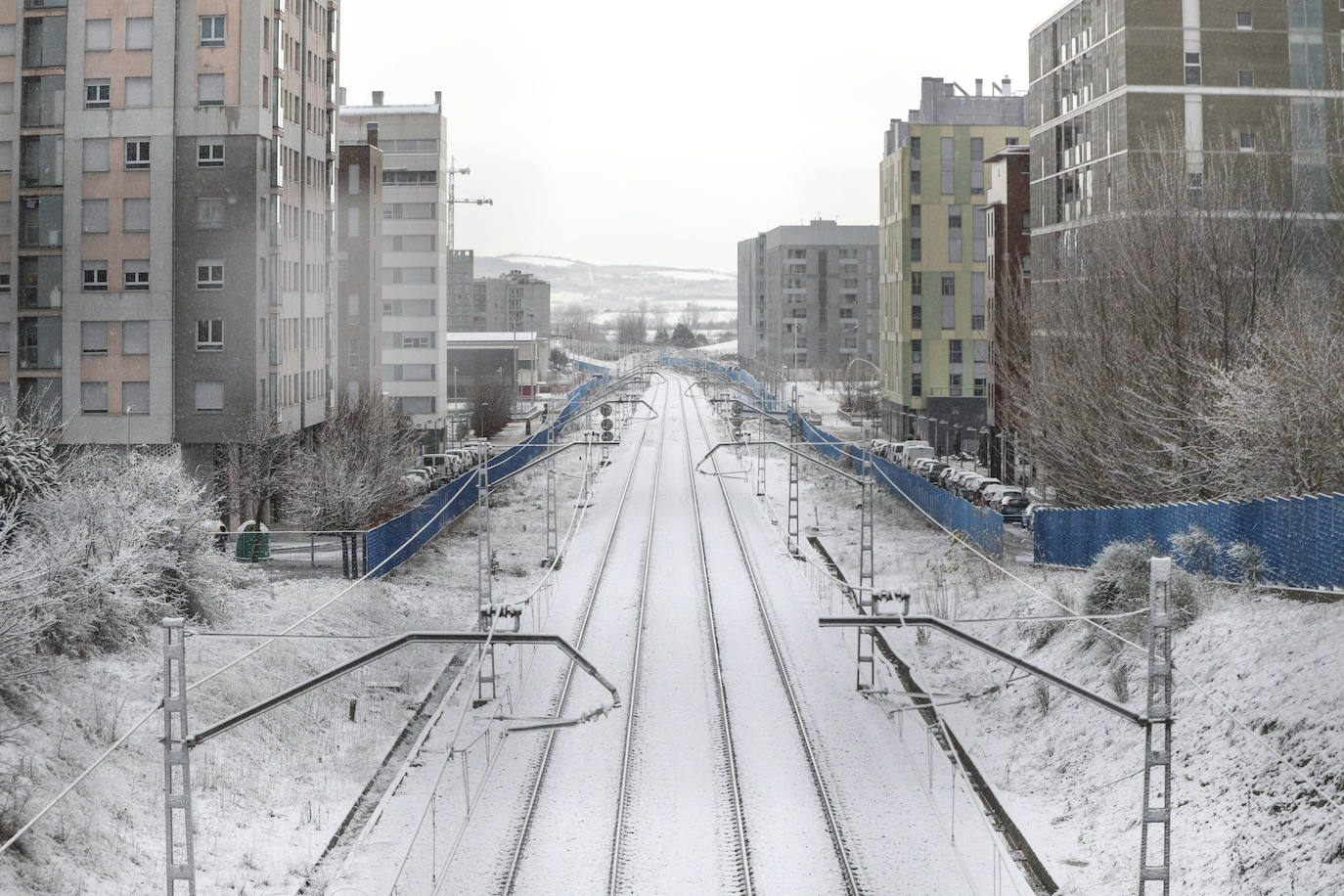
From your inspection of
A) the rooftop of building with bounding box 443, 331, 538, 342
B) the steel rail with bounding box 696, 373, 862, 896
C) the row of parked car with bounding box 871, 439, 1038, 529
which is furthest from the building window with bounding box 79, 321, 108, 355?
the rooftop of building with bounding box 443, 331, 538, 342

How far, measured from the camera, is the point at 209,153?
54.3 m

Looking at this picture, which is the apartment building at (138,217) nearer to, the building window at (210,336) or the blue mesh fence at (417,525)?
the building window at (210,336)

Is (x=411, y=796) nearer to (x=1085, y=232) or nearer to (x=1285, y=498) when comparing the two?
(x=1285, y=498)

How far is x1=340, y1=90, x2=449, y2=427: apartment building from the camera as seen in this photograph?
322 ft

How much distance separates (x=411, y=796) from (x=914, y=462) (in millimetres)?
49544

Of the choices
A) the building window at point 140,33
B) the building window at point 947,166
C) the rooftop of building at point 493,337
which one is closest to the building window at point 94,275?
the building window at point 140,33

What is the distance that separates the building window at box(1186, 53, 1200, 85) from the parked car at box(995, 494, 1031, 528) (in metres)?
15.6

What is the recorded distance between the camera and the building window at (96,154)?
53.9 meters

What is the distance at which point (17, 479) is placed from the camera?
1161 inches

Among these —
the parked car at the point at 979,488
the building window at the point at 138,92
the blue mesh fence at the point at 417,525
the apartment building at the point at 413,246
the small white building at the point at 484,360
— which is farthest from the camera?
the small white building at the point at 484,360

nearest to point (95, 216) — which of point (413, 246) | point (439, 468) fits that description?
point (439, 468)

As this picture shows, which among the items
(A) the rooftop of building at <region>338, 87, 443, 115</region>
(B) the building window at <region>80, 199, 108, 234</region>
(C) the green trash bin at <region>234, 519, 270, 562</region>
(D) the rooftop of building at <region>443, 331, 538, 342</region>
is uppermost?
(A) the rooftop of building at <region>338, 87, 443, 115</region>

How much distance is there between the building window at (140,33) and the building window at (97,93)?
1541mm

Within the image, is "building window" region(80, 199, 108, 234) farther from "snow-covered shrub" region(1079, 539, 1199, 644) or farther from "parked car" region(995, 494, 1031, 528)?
"snow-covered shrub" region(1079, 539, 1199, 644)
